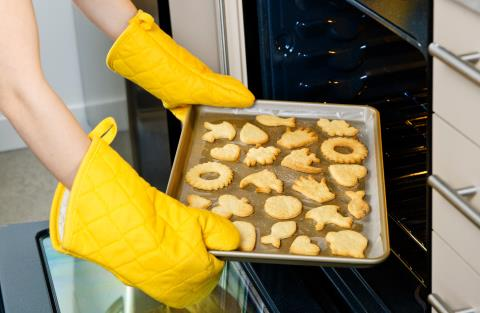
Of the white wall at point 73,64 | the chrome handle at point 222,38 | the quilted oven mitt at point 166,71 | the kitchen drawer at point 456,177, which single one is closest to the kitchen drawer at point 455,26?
the kitchen drawer at point 456,177

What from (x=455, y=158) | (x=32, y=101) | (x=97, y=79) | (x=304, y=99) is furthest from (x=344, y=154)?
(x=97, y=79)

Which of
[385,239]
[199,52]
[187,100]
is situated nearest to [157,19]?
[199,52]

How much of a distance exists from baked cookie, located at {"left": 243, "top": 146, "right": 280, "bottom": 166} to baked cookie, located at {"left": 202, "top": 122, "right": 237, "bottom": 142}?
6cm

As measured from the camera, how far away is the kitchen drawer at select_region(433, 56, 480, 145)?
97 cm

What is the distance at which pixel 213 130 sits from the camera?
4.90 feet

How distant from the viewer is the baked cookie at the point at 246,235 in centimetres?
123

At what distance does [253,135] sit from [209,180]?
0.14 metres

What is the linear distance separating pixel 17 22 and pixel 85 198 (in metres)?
0.24

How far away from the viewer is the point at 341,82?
Answer: 1.59 metres

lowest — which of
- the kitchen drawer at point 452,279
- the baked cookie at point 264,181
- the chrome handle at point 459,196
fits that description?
the kitchen drawer at point 452,279

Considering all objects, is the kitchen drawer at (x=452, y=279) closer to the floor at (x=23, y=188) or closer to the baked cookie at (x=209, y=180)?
the baked cookie at (x=209, y=180)

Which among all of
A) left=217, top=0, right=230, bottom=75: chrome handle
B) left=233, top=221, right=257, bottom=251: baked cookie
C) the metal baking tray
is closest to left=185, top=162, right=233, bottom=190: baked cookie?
the metal baking tray

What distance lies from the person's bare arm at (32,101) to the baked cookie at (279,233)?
0.30m

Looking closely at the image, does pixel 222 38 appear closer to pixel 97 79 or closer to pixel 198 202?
pixel 198 202
